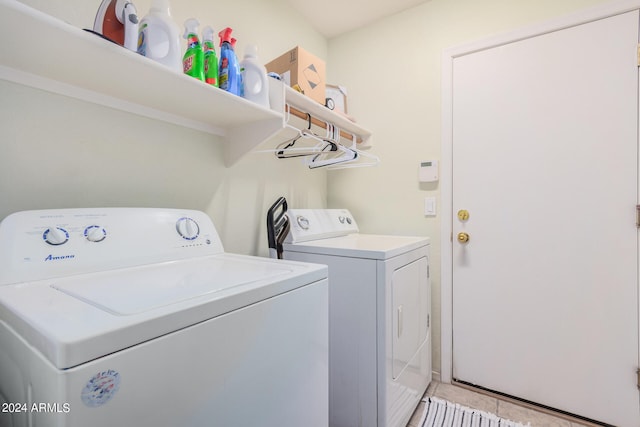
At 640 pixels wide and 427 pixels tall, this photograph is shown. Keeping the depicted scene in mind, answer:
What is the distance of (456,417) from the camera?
164 centimetres

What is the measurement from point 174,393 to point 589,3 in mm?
2476

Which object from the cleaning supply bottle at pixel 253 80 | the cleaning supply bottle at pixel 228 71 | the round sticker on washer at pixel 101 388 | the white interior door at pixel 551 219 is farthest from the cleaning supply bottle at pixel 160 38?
the white interior door at pixel 551 219

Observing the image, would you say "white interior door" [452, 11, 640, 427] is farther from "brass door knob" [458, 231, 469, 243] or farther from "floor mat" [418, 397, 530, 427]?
"floor mat" [418, 397, 530, 427]

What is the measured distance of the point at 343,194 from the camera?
2.43 m

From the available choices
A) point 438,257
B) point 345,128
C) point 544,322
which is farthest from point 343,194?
point 544,322

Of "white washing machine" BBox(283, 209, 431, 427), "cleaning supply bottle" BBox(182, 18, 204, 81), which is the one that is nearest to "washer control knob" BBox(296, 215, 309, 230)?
"white washing machine" BBox(283, 209, 431, 427)

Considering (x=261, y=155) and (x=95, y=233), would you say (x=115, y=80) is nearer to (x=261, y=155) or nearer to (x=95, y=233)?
(x=95, y=233)

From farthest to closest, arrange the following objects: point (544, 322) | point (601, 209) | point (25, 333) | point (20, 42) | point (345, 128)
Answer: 1. point (345, 128)
2. point (544, 322)
3. point (601, 209)
4. point (20, 42)
5. point (25, 333)

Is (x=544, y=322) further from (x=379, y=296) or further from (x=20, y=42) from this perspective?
(x=20, y=42)

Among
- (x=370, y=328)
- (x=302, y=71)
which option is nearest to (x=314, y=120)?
(x=302, y=71)

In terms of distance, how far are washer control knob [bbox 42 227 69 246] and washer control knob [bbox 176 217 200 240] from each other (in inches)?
13.3

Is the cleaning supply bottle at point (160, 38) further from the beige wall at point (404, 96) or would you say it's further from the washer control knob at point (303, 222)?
the beige wall at point (404, 96)

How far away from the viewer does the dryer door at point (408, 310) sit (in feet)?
4.68

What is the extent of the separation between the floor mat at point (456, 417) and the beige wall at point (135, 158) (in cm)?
130
